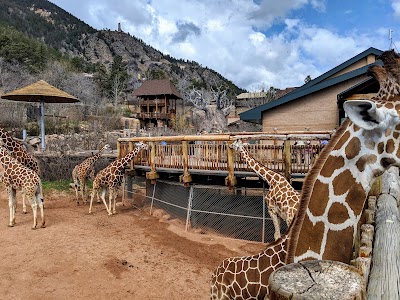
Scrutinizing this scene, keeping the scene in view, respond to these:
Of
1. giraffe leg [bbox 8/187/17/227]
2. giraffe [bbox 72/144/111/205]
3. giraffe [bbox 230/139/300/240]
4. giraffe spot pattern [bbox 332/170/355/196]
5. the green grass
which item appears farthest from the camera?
the green grass

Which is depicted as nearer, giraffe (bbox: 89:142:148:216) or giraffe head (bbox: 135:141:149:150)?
giraffe (bbox: 89:142:148:216)

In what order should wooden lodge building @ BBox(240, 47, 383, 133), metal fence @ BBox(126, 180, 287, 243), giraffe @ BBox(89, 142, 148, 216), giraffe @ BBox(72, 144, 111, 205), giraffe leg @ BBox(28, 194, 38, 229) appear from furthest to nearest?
1. wooden lodge building @ BBox(240, 47, 383, 133)
2. giraffe @ BBox(72, 144, 111, 205)
3. giraffe @ BBox(89, 142, 148, 216)
4. giraffe leg @ BBox(28, 194, 38, 229)
5. metal fence @ BBox(126, 180, 287, 243)

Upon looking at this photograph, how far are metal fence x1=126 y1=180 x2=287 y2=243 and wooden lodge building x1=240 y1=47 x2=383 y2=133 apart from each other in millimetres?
4791

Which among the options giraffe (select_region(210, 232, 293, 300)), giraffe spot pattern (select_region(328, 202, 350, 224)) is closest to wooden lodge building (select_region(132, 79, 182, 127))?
giraffe (select_region(210, 232, 293, 300))

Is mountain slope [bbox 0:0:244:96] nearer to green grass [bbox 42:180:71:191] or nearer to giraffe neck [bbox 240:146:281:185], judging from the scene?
green grass [bbox 42:180:71:191]

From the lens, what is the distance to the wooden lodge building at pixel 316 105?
550 inches

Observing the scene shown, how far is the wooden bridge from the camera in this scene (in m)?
9.11

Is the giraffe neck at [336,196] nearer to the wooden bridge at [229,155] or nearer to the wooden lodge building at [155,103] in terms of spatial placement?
the wooden bridge at [229,155]

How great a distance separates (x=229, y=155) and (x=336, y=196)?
7354 mm

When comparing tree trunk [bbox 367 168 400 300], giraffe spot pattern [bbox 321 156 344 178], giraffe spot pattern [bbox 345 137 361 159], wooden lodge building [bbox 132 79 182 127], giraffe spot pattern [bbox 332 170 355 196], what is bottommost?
tree trunk [bbox 367 168 400 300]

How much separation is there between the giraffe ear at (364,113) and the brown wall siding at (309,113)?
1253 cm

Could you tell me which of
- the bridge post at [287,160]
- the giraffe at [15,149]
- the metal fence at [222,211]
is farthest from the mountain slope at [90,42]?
the bridge post at [287,160]

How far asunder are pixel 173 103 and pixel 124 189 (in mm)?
40547

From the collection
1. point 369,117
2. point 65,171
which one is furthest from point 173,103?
point 369,117
